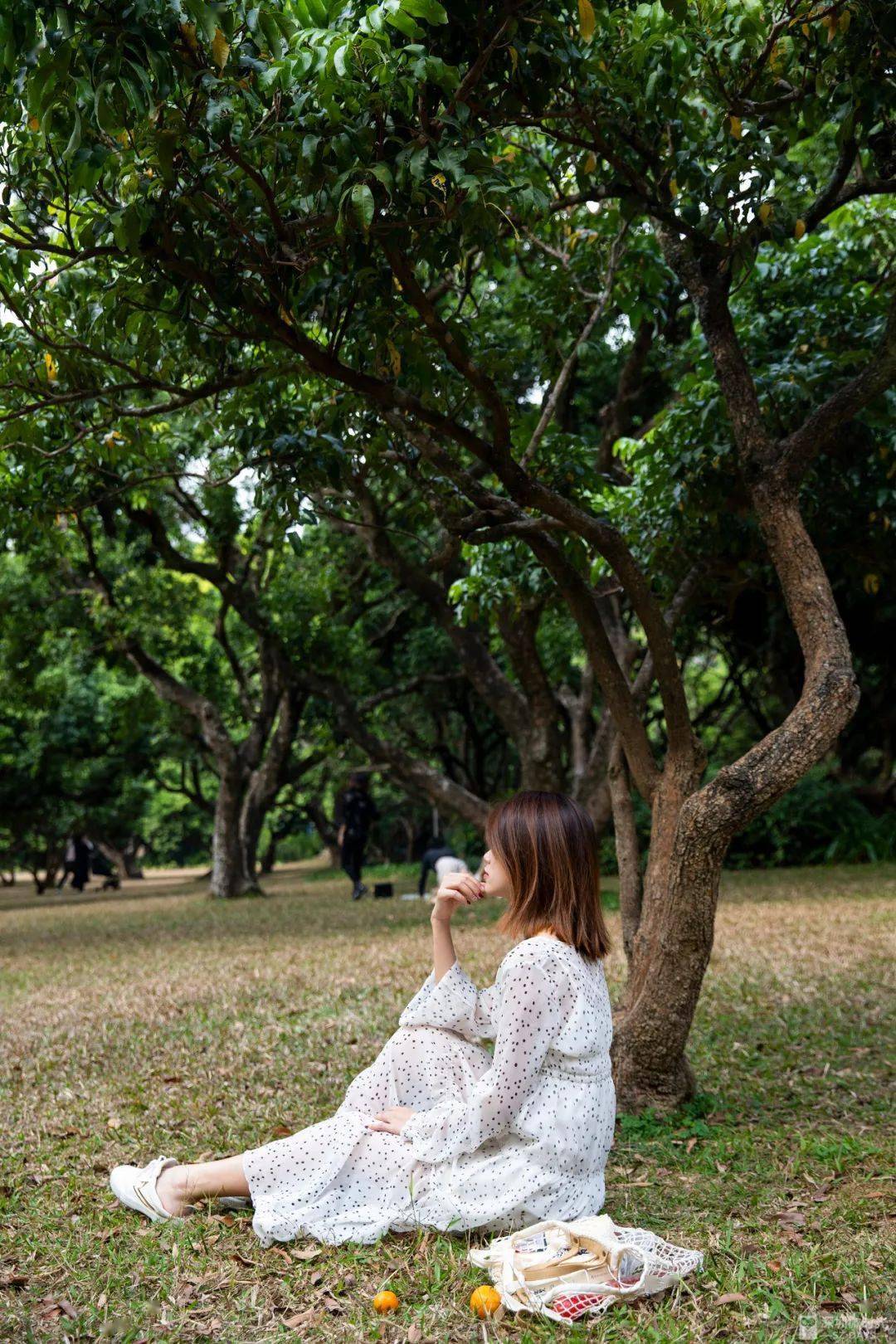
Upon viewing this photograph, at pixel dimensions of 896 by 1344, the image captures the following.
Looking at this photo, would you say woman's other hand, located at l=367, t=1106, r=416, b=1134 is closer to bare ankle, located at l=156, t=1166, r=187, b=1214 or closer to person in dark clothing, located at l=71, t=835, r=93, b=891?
bare ankle, located at l=156, t=1166, r=187, b=1214

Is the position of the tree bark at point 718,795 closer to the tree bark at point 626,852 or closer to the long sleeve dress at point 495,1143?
the tree bark at point 626,852

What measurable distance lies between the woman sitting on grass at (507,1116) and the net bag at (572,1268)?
0.57ft

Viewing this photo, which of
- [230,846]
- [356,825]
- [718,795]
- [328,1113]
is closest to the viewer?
[718,795]

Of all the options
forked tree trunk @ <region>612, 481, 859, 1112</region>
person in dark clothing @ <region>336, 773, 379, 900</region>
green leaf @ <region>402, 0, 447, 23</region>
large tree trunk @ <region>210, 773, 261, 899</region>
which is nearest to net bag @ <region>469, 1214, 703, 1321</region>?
forked tree trunk @ <region>612, 481, 859, 1112</region>

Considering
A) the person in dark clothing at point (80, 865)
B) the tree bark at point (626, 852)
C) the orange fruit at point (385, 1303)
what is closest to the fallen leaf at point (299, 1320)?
the orange fruit at point (385, 1303)

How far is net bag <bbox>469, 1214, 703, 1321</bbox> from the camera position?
289 centimetres

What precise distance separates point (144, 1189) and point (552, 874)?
1741 mm

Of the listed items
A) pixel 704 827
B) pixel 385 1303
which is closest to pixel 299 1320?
pixel 385 1303

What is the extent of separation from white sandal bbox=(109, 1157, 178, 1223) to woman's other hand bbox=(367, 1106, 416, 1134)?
783 mm

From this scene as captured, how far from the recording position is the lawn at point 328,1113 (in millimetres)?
3006

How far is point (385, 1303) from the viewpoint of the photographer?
2982mm

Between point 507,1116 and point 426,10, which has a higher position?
point 426,10

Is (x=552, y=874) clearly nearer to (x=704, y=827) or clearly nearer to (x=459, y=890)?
(x=459, y=890)

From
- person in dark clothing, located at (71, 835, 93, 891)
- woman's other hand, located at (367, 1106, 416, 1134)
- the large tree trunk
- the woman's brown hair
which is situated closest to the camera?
the woman's brown hair
